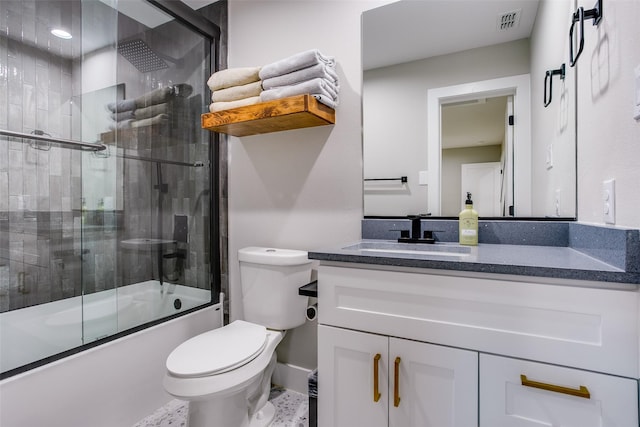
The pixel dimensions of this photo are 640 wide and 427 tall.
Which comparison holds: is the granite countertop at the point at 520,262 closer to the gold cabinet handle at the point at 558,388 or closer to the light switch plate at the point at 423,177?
the gold cabinet handle at the point at 558,388

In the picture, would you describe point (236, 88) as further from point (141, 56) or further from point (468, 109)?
point (468, 109)

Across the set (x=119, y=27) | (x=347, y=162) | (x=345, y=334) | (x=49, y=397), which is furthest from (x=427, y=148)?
(x=49, y=397)

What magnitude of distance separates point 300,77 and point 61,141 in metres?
1.12

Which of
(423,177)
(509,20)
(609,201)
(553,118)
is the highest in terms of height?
(509,20)

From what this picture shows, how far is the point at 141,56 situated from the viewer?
66.3 inches

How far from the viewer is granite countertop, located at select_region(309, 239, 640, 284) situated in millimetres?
729

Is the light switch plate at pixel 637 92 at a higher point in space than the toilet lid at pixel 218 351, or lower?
higher

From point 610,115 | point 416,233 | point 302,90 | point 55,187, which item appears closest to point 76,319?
point 55,187

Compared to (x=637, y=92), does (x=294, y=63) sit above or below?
above

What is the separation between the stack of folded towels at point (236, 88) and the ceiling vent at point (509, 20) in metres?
1.10

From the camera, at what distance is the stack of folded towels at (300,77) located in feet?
4.57

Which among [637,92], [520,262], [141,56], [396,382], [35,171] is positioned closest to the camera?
[637,92]

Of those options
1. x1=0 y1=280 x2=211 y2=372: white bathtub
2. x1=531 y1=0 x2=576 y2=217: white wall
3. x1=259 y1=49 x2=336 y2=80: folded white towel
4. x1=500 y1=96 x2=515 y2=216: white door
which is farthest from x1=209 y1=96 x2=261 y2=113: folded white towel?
x1=531 y1=0 x2=576 y2=217: white wall

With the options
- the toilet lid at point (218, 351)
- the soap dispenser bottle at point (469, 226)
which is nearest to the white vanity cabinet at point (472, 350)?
the toilet lid at point (218, 351)
